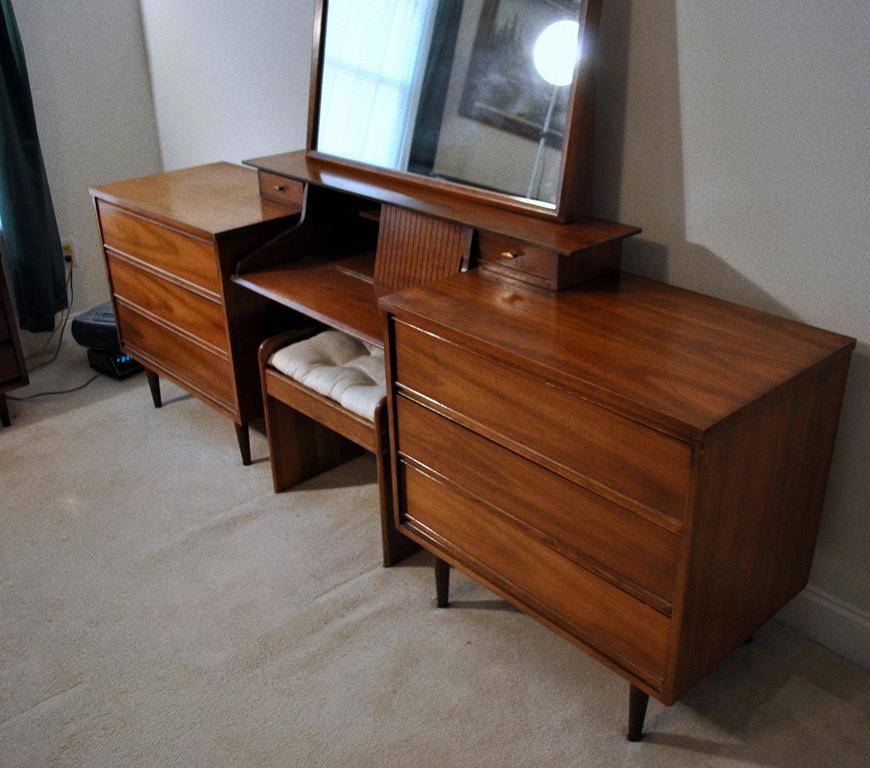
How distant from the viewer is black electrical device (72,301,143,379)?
3.04 m

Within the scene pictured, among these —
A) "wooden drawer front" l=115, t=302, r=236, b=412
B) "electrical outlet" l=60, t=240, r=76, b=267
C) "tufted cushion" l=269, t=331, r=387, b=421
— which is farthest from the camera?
"electrical outlet" l=60, t=240, r=76, b=267

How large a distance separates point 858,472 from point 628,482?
Result: 1.82ft

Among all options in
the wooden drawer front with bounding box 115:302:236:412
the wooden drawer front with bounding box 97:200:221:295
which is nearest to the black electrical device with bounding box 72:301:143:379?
the wooden drawer front with bounding box 115:302:236:412

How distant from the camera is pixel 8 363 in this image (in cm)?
280

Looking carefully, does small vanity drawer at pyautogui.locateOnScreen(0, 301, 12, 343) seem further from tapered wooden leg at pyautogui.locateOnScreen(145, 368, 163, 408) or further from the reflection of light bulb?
the reflection of light bulb

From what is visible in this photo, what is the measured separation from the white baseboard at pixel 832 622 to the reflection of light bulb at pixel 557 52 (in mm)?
1158

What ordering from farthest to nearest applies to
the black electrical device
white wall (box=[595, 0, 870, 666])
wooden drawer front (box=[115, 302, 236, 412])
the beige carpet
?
the black electrical device < wooden drawer front (box=[115, 302, 236, 412]) < the beige carpet < white wall (box=[595, 0, 870, 666])

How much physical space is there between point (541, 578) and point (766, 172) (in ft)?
2.79

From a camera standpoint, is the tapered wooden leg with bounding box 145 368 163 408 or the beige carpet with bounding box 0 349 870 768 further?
the tapered wooden leg with bounding box 145 368 163 408

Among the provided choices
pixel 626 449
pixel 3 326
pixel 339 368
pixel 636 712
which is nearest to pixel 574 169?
pixel 626 449

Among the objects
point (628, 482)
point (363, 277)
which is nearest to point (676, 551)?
point (628, 482)

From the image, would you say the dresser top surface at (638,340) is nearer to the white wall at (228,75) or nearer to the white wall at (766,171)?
the white wall at (766,171)

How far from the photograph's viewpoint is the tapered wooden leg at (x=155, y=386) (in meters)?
2.85

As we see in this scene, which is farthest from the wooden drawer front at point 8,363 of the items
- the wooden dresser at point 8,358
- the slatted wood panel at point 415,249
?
the slatted wood panel at point 415,249
